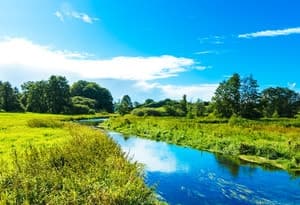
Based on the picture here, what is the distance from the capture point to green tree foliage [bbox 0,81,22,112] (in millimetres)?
99188

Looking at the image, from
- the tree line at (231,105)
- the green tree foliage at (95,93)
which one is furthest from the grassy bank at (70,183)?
the green tree foliage at (95,93)

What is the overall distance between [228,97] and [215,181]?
7150 centimetres

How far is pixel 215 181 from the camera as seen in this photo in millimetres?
20141

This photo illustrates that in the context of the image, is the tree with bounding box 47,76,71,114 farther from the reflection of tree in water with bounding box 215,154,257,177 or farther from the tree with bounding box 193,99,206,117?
the reflection of tree in water with bounding box 215,154,257,177

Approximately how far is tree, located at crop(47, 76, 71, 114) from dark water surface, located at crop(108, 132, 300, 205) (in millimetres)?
85310

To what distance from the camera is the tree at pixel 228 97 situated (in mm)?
88188

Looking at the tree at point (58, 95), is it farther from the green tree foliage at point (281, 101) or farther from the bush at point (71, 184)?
the bush at point (71, 184)

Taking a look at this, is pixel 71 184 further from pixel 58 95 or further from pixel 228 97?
pixel 58 95

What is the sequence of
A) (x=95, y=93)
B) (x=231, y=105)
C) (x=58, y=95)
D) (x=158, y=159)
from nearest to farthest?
(x=158, y=159) → (x=231, y=105) → (x=58, y=95) → (x=95, y=93)

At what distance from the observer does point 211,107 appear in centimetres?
9238

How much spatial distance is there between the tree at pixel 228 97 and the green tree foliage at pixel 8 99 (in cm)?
5686

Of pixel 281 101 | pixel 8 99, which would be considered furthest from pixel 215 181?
pixel 281 101

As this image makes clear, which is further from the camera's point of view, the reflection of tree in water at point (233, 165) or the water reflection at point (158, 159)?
the water reflection at point (158, 159)

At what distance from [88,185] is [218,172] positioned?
13.4 meters
